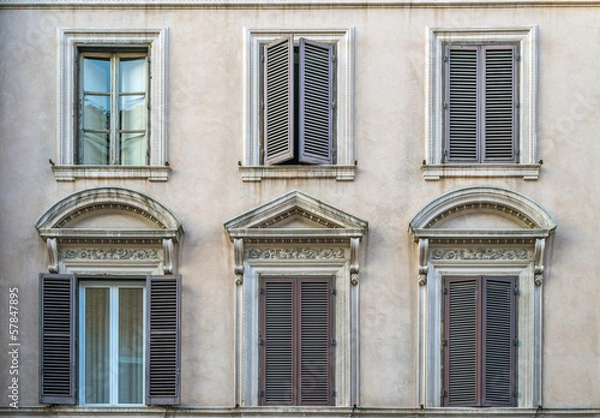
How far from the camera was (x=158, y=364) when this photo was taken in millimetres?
21875

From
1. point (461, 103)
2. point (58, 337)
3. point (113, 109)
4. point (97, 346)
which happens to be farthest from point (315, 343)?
point (113, 109)

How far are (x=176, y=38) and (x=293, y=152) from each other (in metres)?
2.67

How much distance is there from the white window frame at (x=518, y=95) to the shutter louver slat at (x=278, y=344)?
291 centimetres

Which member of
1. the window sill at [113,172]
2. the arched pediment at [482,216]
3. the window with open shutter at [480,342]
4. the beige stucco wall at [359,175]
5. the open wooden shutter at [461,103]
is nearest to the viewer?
the window with open shutter at [480,342]

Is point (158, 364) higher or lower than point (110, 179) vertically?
lower

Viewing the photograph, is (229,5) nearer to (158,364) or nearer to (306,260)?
(306,260)

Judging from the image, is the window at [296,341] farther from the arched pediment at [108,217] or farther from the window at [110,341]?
the arched pediment at [108,217]

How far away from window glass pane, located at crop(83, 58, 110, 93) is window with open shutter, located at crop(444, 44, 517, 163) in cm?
539

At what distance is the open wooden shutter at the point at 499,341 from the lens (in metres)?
21.7

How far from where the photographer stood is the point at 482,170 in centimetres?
2214

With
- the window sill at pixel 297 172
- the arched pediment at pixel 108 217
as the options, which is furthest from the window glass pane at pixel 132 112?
the window sill at pixel 297 172

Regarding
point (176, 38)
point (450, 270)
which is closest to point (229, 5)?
point (176, 38)

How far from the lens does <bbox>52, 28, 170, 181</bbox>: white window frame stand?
22250mm

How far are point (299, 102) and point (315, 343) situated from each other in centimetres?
374
